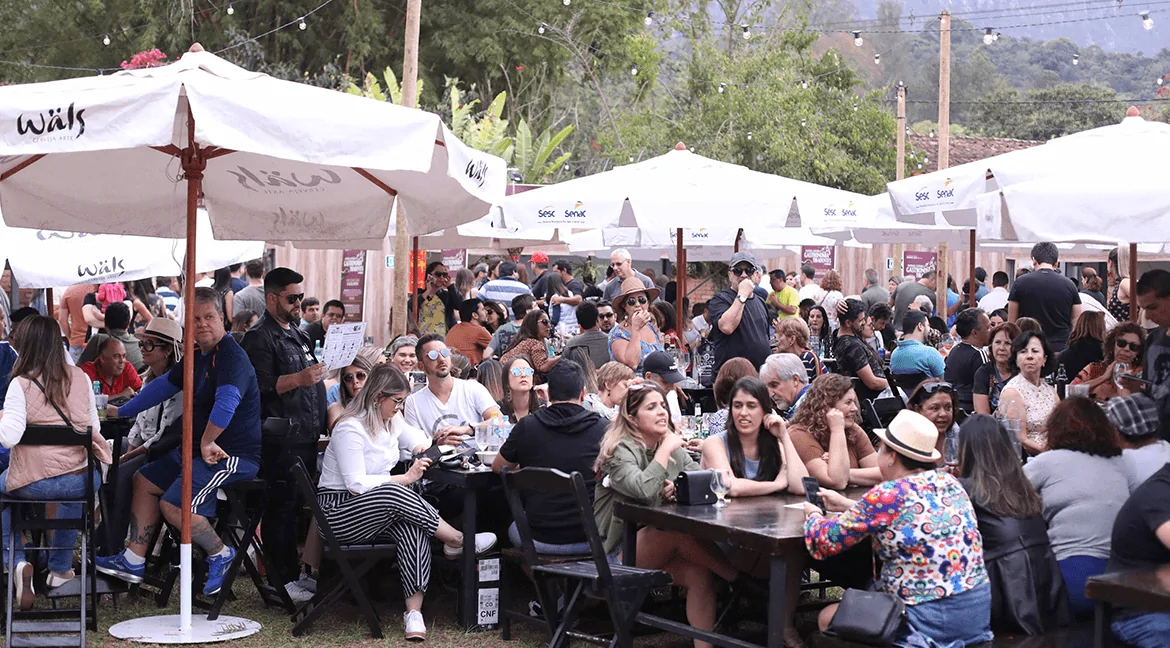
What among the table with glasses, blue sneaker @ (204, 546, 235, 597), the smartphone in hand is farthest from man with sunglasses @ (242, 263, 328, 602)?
the smartphone in hand

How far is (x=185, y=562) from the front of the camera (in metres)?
6.59

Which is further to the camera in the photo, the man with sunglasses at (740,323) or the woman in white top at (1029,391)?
the man with sunglasses at (740,323)

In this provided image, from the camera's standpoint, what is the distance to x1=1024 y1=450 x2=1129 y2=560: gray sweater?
18.7ft

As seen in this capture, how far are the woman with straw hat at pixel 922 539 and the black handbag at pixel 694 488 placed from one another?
0.89 m

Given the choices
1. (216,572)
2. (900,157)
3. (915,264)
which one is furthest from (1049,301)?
(900,157)

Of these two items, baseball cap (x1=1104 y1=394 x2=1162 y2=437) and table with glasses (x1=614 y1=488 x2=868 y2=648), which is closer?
table with glasses (x1=614 y1=488 x2=868 y2=648)

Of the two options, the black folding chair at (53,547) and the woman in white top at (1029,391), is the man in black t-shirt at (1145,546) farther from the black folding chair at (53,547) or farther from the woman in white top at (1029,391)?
the black folding chair at (53,547)

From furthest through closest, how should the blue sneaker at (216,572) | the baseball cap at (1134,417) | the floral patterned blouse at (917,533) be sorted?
the blue sneaker at (216,572), the baseball cap at (1134,417), the floral patterned blouse at (917,533)

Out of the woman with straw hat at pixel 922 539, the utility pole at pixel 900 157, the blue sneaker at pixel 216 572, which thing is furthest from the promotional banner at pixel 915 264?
the woman with straw hat at pixel 922 539

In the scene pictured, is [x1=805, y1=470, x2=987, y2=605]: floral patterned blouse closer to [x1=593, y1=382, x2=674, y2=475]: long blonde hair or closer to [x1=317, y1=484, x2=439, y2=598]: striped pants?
[x1=593, y1=382, x2=674, y2=475]: long blonde hair

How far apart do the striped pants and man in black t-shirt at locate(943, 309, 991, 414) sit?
14.6 feet

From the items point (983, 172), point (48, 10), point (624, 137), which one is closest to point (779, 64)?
point (624, 137)

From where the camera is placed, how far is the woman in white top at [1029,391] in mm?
8062

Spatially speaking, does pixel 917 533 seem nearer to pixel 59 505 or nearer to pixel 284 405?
pixel 284 405
